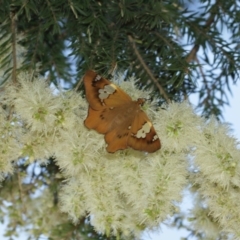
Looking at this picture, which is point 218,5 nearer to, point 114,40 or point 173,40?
point 173,40

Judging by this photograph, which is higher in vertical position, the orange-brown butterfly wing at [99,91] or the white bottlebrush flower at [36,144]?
the orange-brown butterfly wing at [99,91]

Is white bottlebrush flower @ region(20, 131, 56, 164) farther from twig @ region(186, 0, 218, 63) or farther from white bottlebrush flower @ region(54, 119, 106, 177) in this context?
twig @ region(186, 0, 218, 63)

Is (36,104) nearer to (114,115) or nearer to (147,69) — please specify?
(114,115)

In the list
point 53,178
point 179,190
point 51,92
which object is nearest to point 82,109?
point 51,92

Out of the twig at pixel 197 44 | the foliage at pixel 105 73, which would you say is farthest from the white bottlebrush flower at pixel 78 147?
→ the twig at pixel 197 44

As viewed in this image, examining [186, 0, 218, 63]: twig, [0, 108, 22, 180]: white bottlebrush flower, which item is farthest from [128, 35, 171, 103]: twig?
[0, 108, 22, 180]: white bottlebrush flower

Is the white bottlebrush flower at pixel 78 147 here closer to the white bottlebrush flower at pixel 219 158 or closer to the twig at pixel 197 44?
the white bottlebrush flower at pixel 219 158

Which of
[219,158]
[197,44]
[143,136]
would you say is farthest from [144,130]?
[197,44]

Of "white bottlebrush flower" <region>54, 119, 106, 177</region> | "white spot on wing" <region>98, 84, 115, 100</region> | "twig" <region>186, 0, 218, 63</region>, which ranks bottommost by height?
"white bottlebrush flower" <region>54, 119, 106, 177</region>
